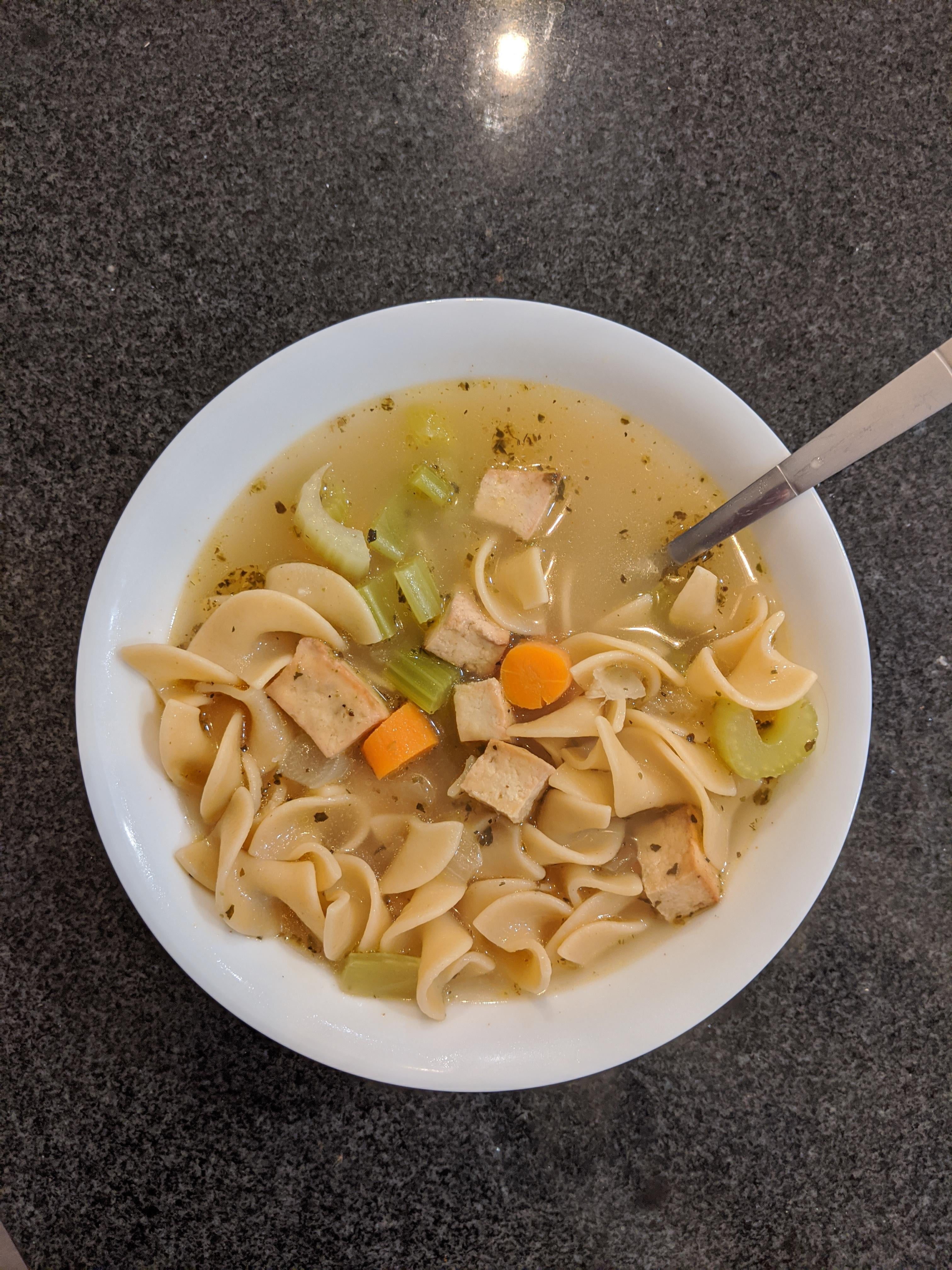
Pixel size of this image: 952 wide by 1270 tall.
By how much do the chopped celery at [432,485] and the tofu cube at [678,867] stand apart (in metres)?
1.41

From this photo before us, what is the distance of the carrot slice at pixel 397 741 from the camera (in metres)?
2.64

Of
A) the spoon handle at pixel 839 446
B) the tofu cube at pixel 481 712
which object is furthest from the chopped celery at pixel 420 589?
the spoon handle at pixel 839 446

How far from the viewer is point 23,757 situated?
2.81m

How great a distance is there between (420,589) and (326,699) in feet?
1.64

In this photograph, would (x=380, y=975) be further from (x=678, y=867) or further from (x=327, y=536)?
(x=327, y=536)

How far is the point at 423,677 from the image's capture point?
2.68 metres

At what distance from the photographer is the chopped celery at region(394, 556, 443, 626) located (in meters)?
2.63

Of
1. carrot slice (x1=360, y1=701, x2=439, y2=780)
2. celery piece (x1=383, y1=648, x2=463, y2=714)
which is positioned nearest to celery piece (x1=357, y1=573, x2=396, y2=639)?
celery piece (x1=383, y1=648, x2=463, y2=714)

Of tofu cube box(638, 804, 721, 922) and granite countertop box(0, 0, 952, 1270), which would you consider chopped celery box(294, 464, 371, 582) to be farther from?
tofu cube box(638, 804, 721, 922)

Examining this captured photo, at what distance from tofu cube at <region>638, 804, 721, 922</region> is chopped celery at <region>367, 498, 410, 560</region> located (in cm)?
136

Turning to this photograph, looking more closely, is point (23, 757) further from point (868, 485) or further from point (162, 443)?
point (868, 485)

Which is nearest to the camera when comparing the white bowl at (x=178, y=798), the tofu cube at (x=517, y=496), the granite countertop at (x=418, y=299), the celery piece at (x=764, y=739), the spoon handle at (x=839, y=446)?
the spoon handle at (x=839, y=446)

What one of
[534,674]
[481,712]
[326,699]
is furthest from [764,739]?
[326,699]

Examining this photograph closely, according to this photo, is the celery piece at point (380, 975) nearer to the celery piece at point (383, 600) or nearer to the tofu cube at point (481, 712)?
the tofu cube at point (481, 712)
